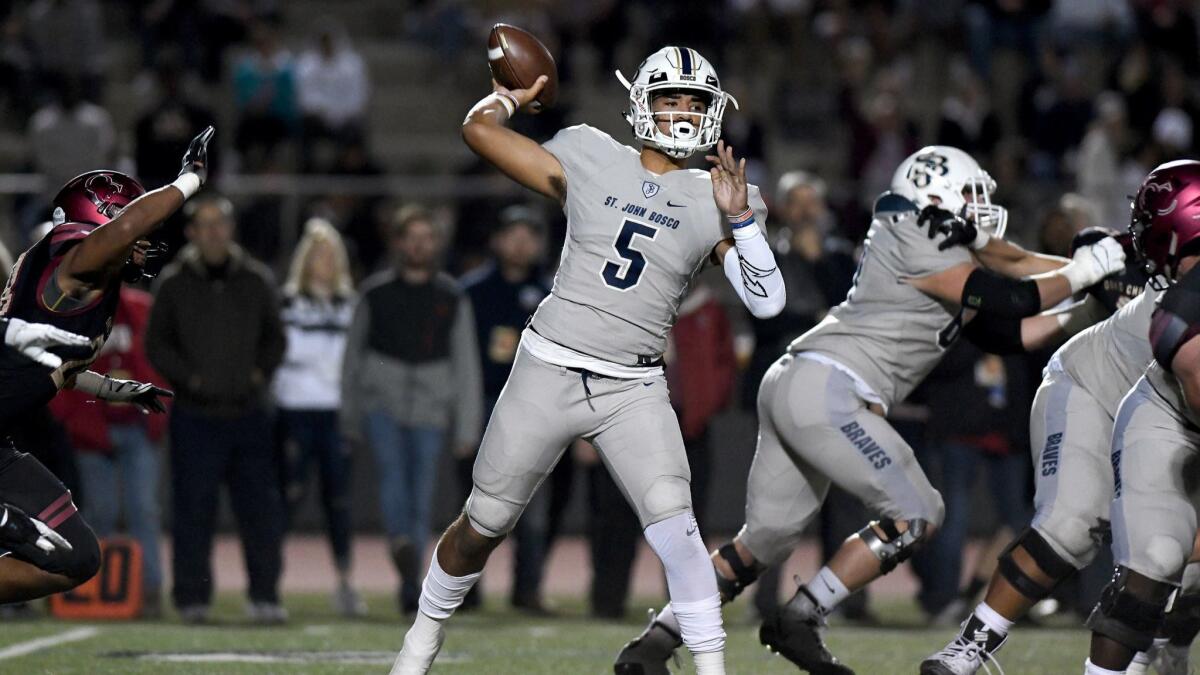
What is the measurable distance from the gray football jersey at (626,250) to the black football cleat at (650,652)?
115 centimetres

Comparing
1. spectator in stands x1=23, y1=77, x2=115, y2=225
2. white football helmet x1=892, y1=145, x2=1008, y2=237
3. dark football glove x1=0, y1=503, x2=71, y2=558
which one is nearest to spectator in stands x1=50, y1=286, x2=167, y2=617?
spectator in stands x1=23, y1=77, x2=115, y2=225

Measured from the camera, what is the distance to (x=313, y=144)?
15.1 m

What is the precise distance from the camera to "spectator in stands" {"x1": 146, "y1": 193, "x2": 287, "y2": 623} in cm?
956

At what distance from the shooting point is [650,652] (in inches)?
257

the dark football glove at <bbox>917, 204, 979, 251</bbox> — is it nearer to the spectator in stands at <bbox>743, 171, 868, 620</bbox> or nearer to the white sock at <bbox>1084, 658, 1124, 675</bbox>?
the white sock at <bbox>1084, 658, 1124, 675</bbox>

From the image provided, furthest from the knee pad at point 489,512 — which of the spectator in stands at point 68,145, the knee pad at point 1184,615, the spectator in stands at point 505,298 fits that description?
the spectator in stands at point 68,145

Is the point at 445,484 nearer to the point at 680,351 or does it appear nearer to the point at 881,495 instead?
the point at 680,351

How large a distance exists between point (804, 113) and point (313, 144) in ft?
14.7

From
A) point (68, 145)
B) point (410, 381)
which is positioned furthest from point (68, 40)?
point (410, 381)

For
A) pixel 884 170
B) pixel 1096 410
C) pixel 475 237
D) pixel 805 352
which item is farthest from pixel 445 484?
pixel 1096 410

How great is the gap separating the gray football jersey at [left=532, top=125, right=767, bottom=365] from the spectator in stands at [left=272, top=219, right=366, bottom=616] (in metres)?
4.51

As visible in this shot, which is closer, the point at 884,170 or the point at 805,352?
the point at 805,352

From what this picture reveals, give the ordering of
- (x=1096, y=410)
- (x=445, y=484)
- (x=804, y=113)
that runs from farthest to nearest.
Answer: (x=804, y=113)
(x=445, y=484)
(x=1096, y=410)

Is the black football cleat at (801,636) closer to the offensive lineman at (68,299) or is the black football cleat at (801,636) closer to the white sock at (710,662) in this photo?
the white sock at (710,662)
